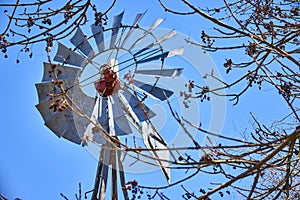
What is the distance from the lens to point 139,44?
3186 mm

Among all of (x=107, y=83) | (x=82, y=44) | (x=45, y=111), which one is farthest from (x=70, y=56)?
(x=107, y=83)

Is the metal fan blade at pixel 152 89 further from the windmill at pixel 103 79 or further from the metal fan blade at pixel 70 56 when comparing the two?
the metal fan blade at pixel 70 56

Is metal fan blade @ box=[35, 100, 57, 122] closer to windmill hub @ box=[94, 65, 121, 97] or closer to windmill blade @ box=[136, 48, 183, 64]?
windmill hub @ box=[94, 65, 121, 97]

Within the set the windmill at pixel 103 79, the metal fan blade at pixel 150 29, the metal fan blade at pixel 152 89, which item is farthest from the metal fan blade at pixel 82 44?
the metal fan blade at pixel 152 89

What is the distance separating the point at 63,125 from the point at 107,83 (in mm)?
610

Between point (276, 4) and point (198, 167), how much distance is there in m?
1.36

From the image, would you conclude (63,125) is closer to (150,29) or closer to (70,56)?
(70,56)

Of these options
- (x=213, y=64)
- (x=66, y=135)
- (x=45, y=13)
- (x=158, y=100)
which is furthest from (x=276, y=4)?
(x=66, y=135)

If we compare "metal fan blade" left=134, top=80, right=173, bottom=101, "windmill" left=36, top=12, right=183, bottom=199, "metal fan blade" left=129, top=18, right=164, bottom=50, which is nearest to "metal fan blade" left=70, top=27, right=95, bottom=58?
"windmill" left=36, top=12, right=183, bottom=199

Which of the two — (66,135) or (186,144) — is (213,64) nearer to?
(186,144)

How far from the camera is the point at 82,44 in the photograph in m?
3.18

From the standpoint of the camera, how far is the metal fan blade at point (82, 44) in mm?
3172

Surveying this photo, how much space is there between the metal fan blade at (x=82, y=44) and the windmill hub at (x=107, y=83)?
37 centimetres

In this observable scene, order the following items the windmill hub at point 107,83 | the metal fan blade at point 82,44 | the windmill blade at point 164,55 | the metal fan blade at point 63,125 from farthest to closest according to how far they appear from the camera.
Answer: the metal fan blade at point 82,44, the metal fan blade at point 63,125, the windmill blade at point 164,55, the windmill hub at point 107,83
